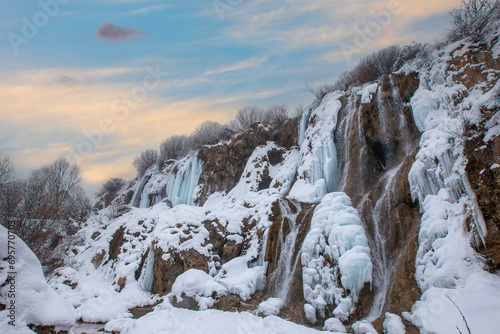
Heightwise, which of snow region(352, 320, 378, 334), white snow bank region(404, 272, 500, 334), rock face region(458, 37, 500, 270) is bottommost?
snow region(352, 320, 378, 334)

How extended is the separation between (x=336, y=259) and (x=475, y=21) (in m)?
13.5

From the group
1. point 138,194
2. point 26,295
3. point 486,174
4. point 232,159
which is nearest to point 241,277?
point 26,295

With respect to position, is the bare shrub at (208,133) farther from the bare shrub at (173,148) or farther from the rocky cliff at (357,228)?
the rocky cliff at (357,228)

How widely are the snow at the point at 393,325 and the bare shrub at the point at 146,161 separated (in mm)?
42092

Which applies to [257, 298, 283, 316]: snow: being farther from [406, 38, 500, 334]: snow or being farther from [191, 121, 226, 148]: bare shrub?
[191, 121, 226, 148]: bare shrub

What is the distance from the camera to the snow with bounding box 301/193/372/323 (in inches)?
333

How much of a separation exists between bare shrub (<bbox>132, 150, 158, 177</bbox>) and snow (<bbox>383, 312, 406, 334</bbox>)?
42.1 metres

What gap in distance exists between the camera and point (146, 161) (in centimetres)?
4559

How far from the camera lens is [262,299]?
424 inches

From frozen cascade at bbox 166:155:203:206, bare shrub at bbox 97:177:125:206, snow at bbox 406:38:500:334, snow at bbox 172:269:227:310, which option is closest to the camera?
snow at bbox 406:38:500:334

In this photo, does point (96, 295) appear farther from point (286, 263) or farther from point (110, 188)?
point (110, 188)

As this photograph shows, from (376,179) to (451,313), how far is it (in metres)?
8.13

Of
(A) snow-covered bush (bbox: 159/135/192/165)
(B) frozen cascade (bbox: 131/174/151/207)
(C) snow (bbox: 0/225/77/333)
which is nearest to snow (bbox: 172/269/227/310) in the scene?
(C) snow (bbox: 0/225/77/333)

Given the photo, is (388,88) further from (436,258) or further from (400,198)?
(436,258)
